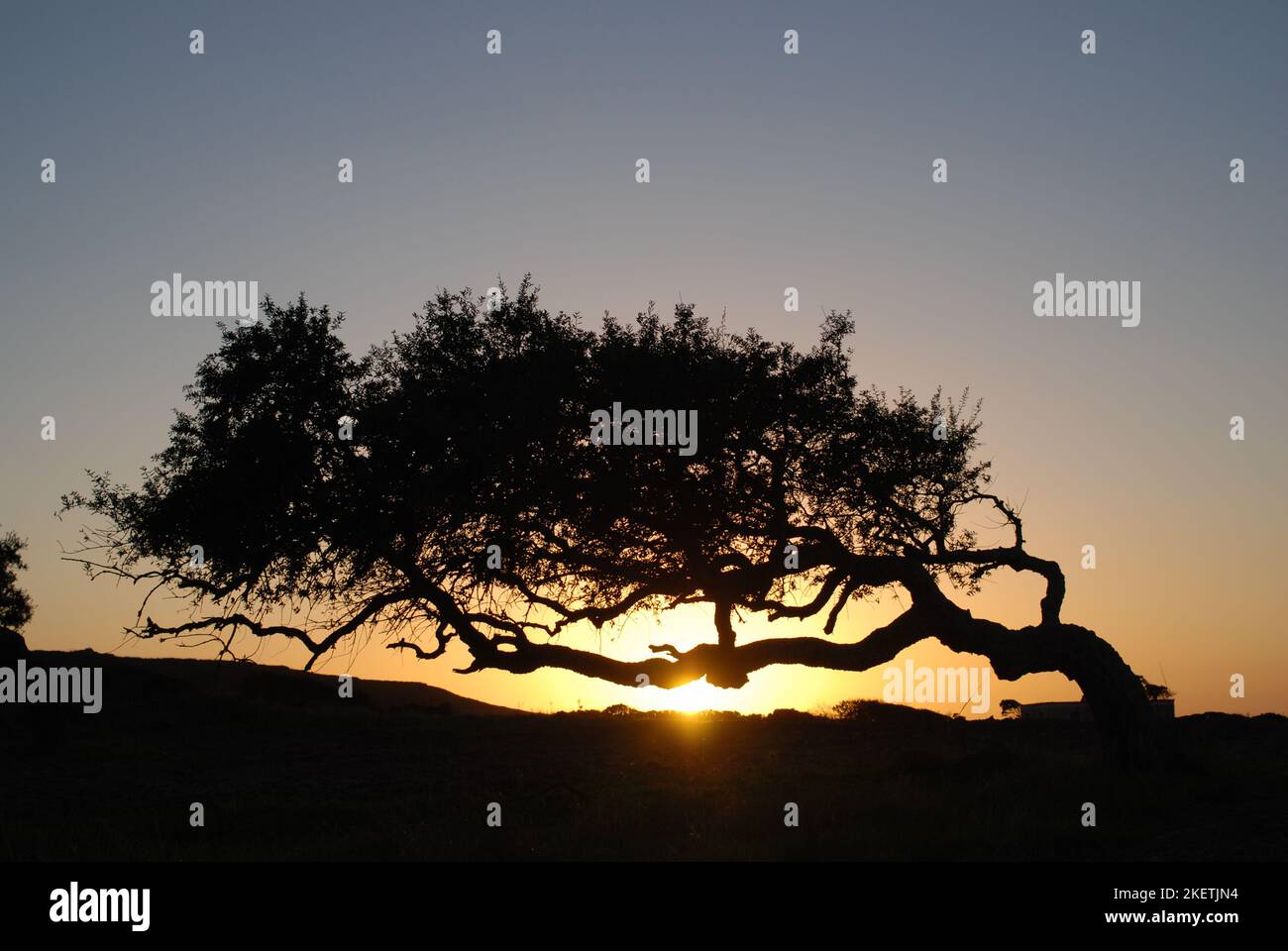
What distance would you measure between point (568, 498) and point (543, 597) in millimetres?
2688

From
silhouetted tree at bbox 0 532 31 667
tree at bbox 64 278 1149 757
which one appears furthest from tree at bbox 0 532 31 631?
tree at bbox 64 278 1149 757

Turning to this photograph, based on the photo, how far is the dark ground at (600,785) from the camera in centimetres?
1928

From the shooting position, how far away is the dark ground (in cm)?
1928

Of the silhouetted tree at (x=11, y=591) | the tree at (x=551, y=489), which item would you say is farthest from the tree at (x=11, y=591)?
the tree at (x=551, y=489)

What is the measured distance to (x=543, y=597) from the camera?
24.7 meters
